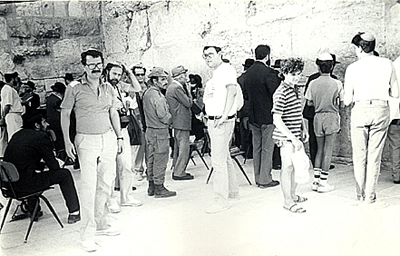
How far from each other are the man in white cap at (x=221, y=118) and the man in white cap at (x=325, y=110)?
0.36 meters

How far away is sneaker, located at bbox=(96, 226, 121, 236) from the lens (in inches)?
83.6

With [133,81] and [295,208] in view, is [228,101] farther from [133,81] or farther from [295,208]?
[295,208]

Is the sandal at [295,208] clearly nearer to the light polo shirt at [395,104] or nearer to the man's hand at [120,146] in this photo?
the light polo shirt at [395,104]

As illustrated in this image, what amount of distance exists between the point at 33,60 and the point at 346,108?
1.43m

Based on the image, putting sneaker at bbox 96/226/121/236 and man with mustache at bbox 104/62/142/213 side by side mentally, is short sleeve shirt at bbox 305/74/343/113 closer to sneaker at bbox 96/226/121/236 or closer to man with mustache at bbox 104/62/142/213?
man with mustache at bbox 104/62/142/213

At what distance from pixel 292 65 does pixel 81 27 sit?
3.17ft

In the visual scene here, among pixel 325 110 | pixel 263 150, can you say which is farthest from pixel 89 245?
pixel 325 110

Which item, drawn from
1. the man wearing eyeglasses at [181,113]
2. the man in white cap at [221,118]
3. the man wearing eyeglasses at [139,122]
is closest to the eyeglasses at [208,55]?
the man in white cap at [221,118]

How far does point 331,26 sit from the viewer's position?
2234mm

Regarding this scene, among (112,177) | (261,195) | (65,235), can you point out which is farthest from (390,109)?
(65,235)

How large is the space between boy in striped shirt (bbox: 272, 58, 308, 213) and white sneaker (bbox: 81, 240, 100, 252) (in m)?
0.89

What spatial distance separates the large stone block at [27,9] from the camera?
2.03m

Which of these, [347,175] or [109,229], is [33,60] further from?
[347,175]

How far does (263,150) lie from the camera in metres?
2.37
